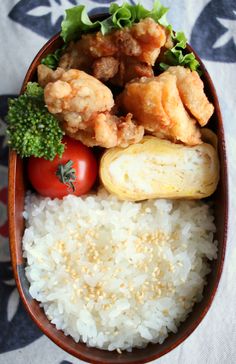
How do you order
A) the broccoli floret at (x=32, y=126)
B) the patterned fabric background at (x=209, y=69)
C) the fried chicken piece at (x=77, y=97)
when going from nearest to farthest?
the fried chicken piece at (x=77, y=97), the broccoli floret at (x=32, y=126), the patterned fabric background at (x=209, y=69)

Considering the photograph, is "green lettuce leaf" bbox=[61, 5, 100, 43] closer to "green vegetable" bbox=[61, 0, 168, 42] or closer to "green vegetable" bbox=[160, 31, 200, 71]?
"green vegetable" bbox=[61, 0, 168, 42]

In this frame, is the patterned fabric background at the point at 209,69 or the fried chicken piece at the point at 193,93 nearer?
the fried chicken piece at the point at 193,93

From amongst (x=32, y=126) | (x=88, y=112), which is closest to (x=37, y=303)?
(x=32, y=126)

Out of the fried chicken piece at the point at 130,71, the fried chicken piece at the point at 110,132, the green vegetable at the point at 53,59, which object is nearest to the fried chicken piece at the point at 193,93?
the fried chicken piece at the point at 130,71

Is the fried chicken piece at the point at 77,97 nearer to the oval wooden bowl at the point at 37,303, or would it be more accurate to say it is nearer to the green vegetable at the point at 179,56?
the oval wooden bowl at the point at 37,303

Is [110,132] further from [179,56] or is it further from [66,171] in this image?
[179,56]
